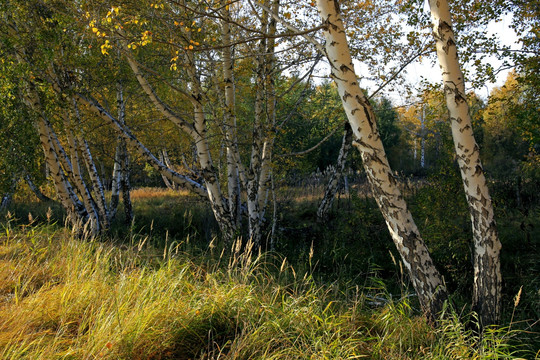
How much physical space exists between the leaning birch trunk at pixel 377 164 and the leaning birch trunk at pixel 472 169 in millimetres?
501

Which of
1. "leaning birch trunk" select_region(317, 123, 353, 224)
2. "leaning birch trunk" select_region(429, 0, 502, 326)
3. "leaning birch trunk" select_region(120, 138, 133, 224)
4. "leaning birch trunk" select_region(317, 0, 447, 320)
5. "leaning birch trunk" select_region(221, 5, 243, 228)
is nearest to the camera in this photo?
"leaning birch trunk" select_region(317, 0, 447, 320)

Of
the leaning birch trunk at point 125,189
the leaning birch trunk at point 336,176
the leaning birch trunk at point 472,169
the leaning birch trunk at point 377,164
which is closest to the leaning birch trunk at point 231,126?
the leaning birch trunk at point 336,176

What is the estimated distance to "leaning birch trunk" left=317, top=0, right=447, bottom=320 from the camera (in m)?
3.47

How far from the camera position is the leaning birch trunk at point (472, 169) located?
3.63 metres

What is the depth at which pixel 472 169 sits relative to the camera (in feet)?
12.1

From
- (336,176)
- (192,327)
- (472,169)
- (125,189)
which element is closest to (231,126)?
(472,169)

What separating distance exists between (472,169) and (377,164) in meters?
0.96

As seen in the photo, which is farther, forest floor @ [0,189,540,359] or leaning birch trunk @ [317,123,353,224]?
leaning birch trunk @ [317,123,353,224]

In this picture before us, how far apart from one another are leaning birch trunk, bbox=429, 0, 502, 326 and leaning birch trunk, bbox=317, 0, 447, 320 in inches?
19.7

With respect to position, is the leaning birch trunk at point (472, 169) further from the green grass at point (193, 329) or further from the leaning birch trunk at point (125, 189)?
the leaning birch trunk at point (125, 189)

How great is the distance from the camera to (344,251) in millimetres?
8164

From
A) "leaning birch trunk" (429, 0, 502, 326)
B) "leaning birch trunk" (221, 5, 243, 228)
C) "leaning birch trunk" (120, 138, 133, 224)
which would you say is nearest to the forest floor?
"leaning birch trunk" (429, 0, 502, 326)

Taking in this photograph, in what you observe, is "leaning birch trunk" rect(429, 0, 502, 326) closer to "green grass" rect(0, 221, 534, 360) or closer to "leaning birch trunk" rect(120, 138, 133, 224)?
"green grass" rect(0, 221, 534, 360)

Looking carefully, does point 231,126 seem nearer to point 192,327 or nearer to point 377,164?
point 377,164
